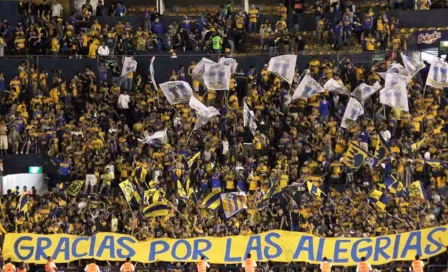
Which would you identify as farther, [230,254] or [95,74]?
[95,74]

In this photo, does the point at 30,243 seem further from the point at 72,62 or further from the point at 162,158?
the point at 72,62

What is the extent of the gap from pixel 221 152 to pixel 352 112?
16.7 feet

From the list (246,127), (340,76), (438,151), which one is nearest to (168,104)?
(246,127)

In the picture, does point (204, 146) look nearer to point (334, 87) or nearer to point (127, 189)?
point (127, 189)

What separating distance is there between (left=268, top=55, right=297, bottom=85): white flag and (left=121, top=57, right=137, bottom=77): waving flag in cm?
538

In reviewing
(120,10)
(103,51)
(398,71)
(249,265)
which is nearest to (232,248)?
(249,265)

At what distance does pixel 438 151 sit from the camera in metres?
49.9

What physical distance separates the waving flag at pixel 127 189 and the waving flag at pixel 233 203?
3246 mm

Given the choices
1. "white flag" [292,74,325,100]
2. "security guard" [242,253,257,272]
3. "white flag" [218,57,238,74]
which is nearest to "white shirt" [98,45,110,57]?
"white flag" [218,57,238,74]

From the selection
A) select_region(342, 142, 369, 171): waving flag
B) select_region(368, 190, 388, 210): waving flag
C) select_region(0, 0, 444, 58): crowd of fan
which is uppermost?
select_region(0, 0, 444, 58): crowd of fan

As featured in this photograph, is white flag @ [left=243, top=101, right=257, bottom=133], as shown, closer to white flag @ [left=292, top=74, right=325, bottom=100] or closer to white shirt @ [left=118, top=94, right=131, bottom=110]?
white flag @ [left=292, top=74, right=325, bottom=100]

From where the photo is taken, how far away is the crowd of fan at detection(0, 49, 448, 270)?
1860 inches

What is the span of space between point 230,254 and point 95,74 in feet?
43.3

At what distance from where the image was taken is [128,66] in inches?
2175
